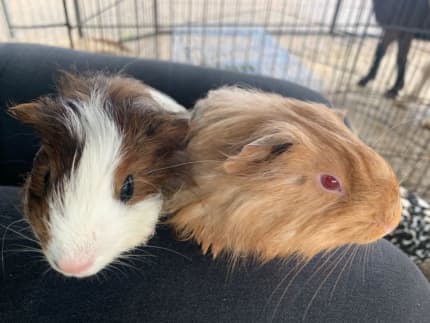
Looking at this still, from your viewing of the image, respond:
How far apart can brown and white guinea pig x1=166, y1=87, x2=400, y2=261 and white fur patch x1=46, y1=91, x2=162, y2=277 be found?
0.11 metres

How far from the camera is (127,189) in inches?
25.2

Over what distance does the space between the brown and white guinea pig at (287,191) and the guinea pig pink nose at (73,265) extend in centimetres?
19

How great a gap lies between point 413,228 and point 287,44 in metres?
2.36

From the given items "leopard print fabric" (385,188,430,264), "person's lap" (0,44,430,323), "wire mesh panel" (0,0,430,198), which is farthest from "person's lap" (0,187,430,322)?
"wire mesh panel" (0,0,430,198)

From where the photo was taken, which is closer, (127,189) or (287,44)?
(127,189)

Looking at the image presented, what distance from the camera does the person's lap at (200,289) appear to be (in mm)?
560

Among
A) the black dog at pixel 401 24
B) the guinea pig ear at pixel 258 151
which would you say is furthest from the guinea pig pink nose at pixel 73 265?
the black dog at pixel 401 24

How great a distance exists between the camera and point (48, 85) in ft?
3.42

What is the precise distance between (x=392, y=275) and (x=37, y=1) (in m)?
2.79

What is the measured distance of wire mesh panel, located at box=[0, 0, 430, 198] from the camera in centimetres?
217

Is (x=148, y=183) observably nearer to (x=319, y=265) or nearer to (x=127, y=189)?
(x=127, y=189)

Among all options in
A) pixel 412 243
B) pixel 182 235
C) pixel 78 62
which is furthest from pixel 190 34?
pixel 182 235

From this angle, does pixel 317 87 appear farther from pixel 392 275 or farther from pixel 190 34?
pixel 392 275

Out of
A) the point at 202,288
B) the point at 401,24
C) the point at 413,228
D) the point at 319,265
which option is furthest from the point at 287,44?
the point at 202,288
